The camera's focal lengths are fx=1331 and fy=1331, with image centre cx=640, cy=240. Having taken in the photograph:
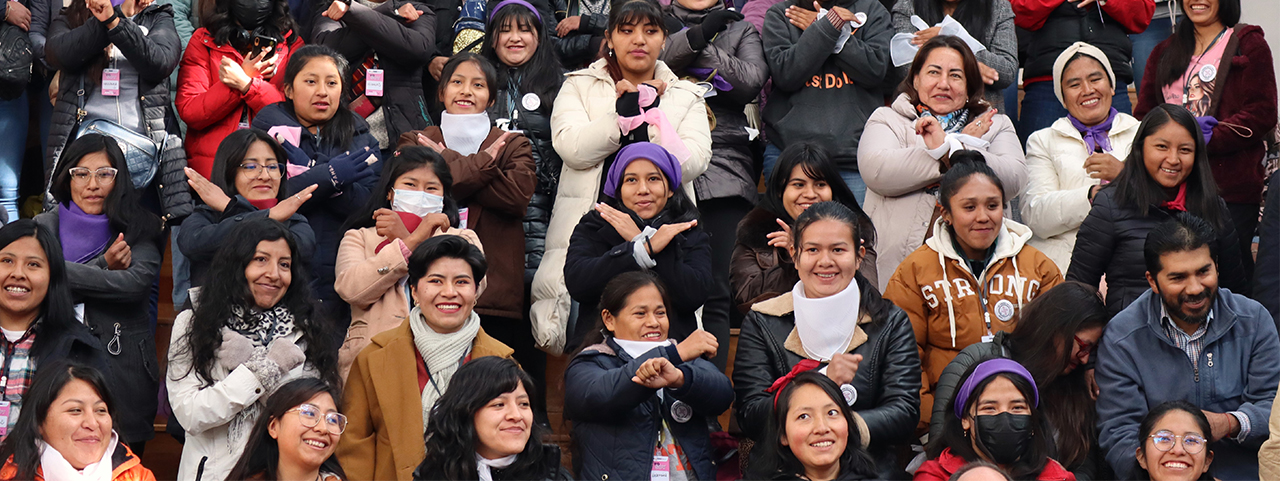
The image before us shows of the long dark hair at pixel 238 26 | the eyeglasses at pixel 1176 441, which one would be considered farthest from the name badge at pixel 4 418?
the eyeglasses at pixel 1176 441

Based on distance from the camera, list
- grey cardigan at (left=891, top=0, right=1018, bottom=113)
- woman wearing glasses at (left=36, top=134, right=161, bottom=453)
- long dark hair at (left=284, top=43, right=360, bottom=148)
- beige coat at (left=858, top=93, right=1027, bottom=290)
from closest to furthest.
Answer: woman wearing glasses at (left=36, top=134, right=161, bottom=453), beige coat at (left=858, top=93, right=1027, bottom=290), long dark hair at (left=284, top=43, right=360, bottom=148), grey cardigan at (left=891, top=0, right=1018, bottom=113)

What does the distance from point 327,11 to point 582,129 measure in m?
1.52

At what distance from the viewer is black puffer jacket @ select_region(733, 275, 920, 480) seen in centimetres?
468

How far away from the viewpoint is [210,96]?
643 cm

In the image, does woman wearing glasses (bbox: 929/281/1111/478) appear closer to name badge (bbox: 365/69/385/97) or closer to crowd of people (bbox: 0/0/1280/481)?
crowd of people (bbox: 0/0/1280/481)

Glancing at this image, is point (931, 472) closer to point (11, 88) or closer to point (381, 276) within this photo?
point (381, 276)

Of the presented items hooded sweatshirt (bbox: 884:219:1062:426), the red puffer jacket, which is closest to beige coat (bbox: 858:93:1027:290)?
hooded sweatshirt (bbox: 884:219:1062:426)

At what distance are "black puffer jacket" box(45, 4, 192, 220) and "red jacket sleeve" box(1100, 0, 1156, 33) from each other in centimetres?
473

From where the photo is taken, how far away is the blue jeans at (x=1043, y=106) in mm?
6969

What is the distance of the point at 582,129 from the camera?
19.5 feet

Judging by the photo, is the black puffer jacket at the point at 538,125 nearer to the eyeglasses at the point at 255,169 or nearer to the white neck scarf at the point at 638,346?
the eyeglasses at the point at 255,169

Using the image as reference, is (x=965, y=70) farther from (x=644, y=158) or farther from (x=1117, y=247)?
(x=644, y=158)

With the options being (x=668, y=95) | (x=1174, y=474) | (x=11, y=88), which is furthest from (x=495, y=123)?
(x=1174, y=474)

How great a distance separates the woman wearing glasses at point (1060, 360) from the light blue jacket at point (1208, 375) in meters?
0.11
